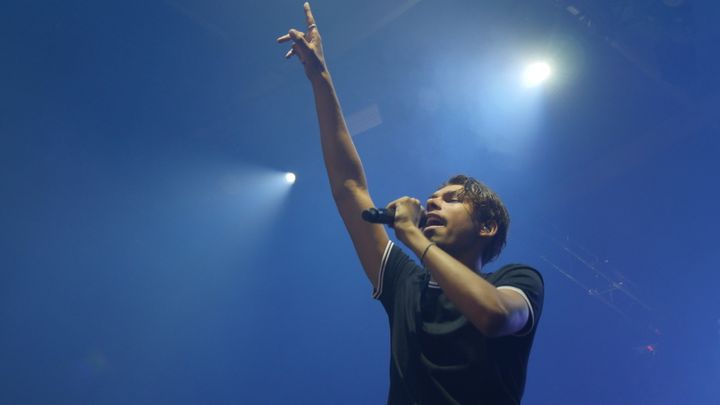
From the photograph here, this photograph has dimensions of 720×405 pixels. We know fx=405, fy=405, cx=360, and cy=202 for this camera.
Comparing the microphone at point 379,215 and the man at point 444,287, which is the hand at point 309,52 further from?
the microphone at point 379,215

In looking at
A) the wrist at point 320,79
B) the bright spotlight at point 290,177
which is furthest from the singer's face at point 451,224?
the bright spotlight at point 290,177

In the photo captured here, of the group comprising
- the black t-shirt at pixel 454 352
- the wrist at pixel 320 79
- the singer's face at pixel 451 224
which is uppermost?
the wrist at pixel 320 79

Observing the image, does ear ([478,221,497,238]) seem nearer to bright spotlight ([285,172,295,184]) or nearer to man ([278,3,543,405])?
man ([278,3,543,405])

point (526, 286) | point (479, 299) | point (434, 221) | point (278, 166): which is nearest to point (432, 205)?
point (434, 221)

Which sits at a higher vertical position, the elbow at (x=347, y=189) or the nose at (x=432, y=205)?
the elbow at (x=347, y=189)

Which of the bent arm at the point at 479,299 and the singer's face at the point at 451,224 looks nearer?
the bent arm at the point at 479,299

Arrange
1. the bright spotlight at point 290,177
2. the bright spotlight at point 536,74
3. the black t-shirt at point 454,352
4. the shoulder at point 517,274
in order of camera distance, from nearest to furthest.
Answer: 1. the black t-shirt at point 454,352
2. the shoulder at point 517,274
3. the bright spotlight at point 536,74
4. the bright spotlight at point 290,177

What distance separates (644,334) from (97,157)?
8.93 metres

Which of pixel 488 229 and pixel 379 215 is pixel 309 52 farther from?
pixel 488 229

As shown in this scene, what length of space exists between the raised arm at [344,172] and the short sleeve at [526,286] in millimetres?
416

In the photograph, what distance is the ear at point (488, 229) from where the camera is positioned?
134cm

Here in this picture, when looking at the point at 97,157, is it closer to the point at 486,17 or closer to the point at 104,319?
the point at 104,319

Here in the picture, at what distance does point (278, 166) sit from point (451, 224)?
4.31 m

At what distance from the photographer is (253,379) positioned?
4.82 meters
